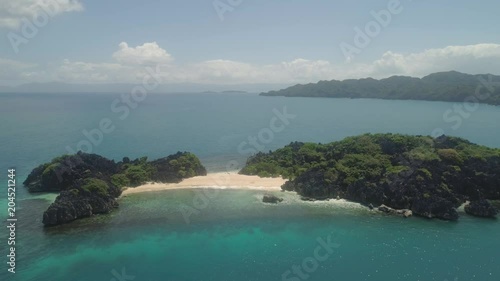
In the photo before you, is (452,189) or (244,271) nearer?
(244,271)

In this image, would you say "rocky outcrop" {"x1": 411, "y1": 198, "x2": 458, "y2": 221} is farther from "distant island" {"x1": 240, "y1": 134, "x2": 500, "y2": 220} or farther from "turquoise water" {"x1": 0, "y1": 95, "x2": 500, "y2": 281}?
"turquoise water" {"x1": 0, "y1": 95, "x2": 500, "y2": 281}

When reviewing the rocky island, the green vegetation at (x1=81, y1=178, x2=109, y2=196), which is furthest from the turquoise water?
the green vegetation at (x1=81, y1=178, x2=109, y2=196)

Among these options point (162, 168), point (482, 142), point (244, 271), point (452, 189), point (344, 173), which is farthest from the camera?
point (482, 142)

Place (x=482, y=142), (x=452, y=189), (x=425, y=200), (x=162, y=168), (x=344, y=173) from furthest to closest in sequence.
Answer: (x=482, y=142) < (x=162, y=168) < (x=344, y=173) < (x=452, y=189) < (x=425, y=200)

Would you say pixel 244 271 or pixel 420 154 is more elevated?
pixel 420 154

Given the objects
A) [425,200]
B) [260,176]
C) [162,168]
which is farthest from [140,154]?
[425,200]

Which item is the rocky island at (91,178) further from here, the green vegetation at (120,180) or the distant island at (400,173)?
the distant island at (400,173)

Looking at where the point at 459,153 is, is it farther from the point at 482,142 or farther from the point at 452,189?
the point at 482,142
